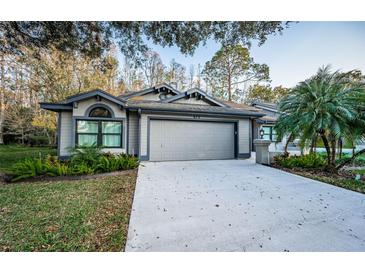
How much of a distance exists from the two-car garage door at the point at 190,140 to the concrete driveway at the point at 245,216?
3.44 meters

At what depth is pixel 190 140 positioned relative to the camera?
8.82m

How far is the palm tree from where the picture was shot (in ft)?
18.5

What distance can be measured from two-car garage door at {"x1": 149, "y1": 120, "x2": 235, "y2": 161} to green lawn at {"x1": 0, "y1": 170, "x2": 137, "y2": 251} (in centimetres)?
373

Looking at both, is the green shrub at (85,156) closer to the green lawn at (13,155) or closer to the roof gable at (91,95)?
the green lawn at (13,155)

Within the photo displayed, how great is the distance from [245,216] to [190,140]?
601cm

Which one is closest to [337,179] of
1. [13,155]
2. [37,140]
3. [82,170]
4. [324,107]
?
[324,107]

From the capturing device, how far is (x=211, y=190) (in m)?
4.37

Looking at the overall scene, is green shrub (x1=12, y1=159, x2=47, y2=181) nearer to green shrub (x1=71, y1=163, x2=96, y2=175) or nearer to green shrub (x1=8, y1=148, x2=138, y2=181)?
green shrub (x1=8, y1=148, x2=138, y2=181)

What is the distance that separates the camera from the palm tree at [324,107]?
18.5 feet

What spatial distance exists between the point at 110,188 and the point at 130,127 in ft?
14.2

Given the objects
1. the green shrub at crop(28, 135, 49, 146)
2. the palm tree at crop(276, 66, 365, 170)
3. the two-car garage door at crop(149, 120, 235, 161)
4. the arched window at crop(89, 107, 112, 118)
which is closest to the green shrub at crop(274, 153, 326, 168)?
the palm tree at crop(276, 66, 365, 170)
